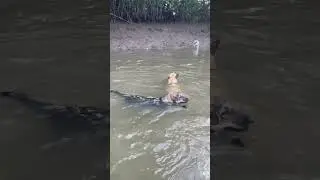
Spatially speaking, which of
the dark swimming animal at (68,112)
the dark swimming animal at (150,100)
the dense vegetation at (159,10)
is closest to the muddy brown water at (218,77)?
the dark swimming animal at (68,112)

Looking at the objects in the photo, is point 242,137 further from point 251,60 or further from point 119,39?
point 119,39

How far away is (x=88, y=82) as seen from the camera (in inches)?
17.8

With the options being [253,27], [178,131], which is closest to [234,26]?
[253,27]

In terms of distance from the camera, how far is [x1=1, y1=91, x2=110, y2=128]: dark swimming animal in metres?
0.44

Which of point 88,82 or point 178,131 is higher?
point 88,82

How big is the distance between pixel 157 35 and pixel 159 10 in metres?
0.11

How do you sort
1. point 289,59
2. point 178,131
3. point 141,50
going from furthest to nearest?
point 141,50 → point 178,131 → point 289,59

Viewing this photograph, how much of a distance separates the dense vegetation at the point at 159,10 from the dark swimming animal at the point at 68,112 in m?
0.58

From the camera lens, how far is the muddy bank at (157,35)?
1072mm

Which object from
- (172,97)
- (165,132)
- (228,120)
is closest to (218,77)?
(228,120)

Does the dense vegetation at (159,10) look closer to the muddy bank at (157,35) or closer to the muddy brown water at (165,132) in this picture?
the muddy bank at (157,35)

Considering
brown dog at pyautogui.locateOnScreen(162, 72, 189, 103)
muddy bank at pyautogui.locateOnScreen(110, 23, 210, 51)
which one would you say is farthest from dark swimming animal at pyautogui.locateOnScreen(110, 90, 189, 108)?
muddy bank at pyautogui.locateOnScreen(110, 23, 210, 51)

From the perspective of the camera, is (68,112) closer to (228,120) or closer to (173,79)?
(228,120)

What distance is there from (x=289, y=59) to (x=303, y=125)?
Result: 0.10 meters
